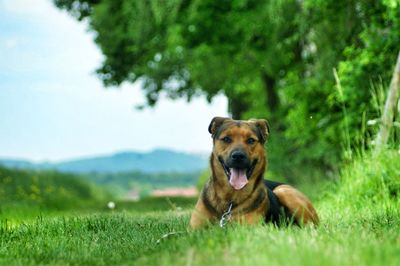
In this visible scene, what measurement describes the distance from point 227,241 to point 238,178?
4.56 feet

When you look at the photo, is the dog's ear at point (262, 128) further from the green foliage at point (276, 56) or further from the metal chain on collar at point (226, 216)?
the green foliage at point (276, 56)

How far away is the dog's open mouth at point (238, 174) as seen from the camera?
249 inches

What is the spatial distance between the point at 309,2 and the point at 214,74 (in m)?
8.58

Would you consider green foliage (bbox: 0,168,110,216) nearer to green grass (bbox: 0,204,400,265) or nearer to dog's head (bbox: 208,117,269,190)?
green grass (bbox: 0,204,400,265)

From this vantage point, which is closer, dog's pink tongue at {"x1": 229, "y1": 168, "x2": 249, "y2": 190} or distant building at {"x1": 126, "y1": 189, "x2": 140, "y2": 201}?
dog's pink tongue at {"x1": 229, "y1": 168, "x2": 249, "y2": 190}

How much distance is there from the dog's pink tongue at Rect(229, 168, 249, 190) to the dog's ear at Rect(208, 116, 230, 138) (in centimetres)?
48

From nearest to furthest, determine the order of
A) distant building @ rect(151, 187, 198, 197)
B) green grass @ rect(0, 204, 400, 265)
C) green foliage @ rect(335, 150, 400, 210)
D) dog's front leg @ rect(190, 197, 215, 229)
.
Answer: green grass @ rect(0, 204, 400, 265)
dog's front leg @ rect(190, 197, 215, 229)
green foliage @ rect(335, 150, 400, 210)
distant building @ rect(151, 187, 198, 197)

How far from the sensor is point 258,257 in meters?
4.18

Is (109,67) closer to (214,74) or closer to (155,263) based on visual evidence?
(214,74)

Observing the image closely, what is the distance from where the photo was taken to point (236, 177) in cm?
634

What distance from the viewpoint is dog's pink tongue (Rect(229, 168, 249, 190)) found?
6.33 m

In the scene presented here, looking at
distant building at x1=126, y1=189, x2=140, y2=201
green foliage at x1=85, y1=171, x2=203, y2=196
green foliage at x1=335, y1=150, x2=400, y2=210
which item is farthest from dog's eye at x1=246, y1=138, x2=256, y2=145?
green foliage at x1=85, y1=171, x2=203, y2=196

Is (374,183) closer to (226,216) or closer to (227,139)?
(226,216)

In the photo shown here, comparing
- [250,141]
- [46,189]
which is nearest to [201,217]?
[250,141]
